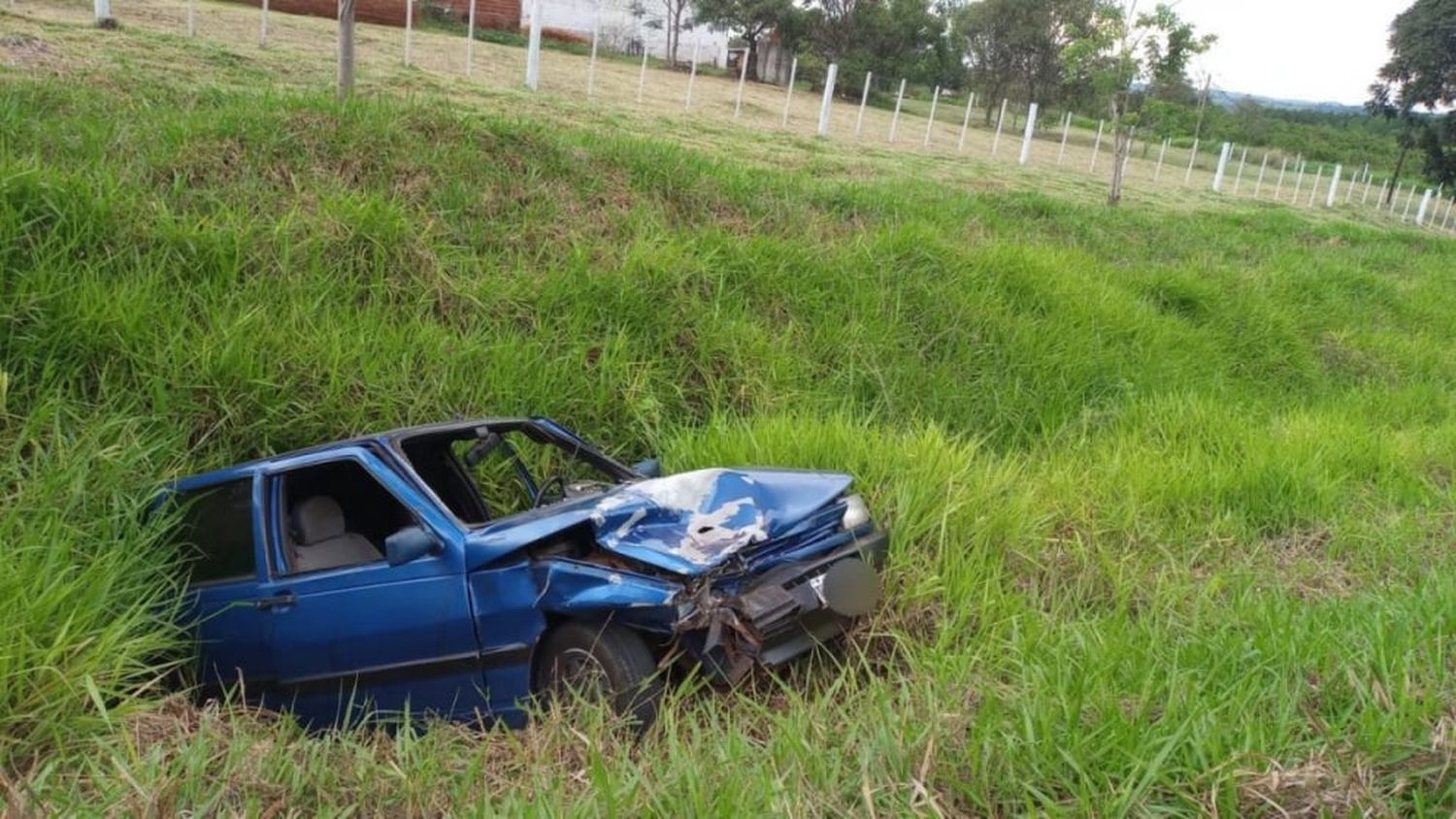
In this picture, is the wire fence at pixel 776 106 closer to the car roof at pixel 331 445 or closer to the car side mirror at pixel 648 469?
the car roof at pixel 331 445

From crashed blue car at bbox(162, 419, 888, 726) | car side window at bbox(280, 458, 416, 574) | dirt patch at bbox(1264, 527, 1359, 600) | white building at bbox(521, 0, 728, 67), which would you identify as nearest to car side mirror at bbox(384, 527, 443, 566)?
crashed blue car at bbox(162, 419, 888, 726)

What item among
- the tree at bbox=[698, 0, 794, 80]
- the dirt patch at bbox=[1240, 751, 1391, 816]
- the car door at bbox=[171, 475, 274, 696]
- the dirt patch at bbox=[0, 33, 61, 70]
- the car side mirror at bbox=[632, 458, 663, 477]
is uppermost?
the tree at bbox=[698, 0, 794, 80]

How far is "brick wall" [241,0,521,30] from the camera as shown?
85.4 feet

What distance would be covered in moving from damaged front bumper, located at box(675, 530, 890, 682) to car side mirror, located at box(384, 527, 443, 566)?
44.5 inches

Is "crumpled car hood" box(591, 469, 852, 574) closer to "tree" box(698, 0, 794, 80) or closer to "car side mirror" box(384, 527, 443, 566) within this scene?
"car side mirror" box(384, 527, 443, 566)

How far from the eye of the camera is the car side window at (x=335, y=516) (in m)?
4.68

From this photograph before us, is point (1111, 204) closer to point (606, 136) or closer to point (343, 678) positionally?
point (606, 136)

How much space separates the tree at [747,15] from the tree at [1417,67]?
25.5m

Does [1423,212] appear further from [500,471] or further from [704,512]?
[704,512]

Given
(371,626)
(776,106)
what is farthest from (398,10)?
(371,626)


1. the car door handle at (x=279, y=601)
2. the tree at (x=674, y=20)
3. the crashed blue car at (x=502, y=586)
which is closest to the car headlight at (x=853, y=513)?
the crashed blue car at (x=502, y=586)

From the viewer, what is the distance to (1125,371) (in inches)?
349

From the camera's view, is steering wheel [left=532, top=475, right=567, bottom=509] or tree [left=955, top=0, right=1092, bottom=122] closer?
steering wheel [left=532, top=475, right=567, bottom=509]

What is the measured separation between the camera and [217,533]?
4.71 m
